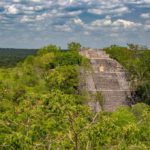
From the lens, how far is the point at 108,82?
5119cm

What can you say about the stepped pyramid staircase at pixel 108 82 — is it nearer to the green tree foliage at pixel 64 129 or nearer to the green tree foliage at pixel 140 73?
the green tree foliage at pixel 140 73

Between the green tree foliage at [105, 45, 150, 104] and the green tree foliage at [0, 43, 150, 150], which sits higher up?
the green tree foliage at [0, 43, 150, 150]

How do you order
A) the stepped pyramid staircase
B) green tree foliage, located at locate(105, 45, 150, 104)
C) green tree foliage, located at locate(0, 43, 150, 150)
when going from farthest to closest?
1. green tree foliage, located at locate(105, 45, 150, 104)
2. the stepped pyramid staircase
3. green tree foliage, located at locate(0, 43, 150, 150)

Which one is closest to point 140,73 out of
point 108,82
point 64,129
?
point 108,82

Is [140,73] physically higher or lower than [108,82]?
higher

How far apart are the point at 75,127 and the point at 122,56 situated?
51.5m

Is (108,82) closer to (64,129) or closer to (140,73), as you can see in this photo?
(140,73)

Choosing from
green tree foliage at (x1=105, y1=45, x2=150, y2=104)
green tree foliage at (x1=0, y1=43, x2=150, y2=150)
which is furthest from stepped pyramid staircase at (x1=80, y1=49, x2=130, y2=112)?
green tree foliage at (x1=0, y1=43, x2=150, y2=150)

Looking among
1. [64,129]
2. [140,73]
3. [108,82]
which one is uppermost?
[64,129]

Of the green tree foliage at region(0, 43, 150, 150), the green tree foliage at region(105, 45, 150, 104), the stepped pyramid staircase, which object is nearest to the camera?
the green tree foliage at region(0, 43, 150, 150)

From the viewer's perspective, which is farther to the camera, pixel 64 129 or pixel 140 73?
pixel 140 73

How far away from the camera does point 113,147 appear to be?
14828mm

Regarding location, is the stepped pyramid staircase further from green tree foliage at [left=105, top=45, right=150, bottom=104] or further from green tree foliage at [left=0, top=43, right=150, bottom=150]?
green tree foliage at [left=0, top=43, right=150, bottom=150]

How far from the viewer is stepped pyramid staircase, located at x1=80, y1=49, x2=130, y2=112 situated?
4709 cm
